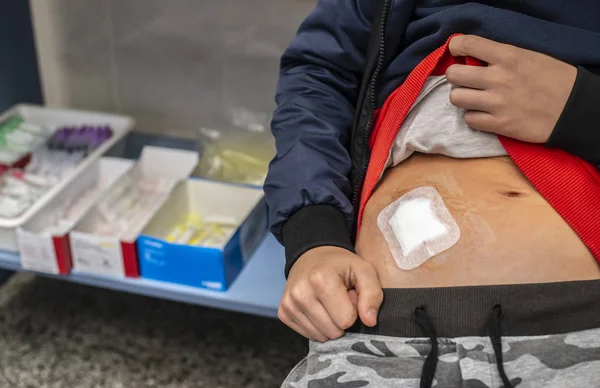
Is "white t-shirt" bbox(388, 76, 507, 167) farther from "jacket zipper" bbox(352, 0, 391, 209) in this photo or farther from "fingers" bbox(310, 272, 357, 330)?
"fingers" bbox(310, 272, 357, 330)

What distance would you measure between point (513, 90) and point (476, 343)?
309mm

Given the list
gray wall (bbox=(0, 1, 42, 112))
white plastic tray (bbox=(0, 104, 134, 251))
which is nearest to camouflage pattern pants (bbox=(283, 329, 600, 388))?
white plastic tray (bbox=(0, 104, 134, 251))

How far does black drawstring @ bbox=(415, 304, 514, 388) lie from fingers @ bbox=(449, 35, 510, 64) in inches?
12.0

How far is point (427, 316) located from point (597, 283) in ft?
0.61

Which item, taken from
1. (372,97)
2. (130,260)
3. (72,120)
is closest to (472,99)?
(372,97)

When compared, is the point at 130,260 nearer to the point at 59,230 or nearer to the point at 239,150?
the point at 59,230

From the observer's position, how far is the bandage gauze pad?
84cm

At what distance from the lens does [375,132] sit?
3.34 ft

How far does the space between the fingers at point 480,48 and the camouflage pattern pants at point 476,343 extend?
281 mm

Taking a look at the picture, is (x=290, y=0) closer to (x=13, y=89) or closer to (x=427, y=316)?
(x=13, y=89)

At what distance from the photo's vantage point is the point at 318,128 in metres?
1.00

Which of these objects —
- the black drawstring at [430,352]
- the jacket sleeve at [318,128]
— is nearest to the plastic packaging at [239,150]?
A: the jacket sleeve at [318,128]

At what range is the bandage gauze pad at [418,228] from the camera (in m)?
0.84

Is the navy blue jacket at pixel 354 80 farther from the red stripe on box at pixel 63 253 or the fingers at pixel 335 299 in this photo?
the red stripe on box at pixel 63 253
